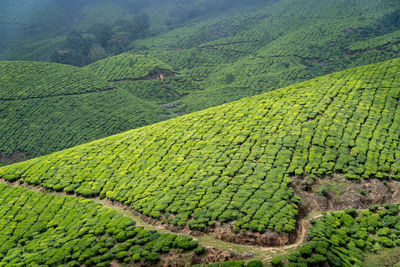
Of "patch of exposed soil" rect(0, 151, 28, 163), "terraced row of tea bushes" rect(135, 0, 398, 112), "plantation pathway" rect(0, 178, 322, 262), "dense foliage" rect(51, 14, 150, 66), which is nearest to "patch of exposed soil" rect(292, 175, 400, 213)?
"plantation pathway" rect(0, 178, 322, 262)

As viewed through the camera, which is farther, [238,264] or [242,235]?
[242,235]

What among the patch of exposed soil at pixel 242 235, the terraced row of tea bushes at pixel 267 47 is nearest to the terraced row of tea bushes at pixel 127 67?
the terraced row of tea bushes at pixel 267 47

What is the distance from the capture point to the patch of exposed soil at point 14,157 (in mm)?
53106

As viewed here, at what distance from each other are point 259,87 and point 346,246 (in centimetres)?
6126

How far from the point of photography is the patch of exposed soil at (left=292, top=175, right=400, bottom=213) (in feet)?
86.6

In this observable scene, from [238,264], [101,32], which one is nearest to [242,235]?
[238,264]

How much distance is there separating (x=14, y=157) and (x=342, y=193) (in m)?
53.3

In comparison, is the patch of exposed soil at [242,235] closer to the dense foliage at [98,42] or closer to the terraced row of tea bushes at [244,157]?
the terraced row of tea bushes at [244,157]

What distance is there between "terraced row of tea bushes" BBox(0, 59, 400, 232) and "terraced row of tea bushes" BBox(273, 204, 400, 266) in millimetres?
2710

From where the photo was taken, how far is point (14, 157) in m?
53.8

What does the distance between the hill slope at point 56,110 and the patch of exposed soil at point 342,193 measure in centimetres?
4432

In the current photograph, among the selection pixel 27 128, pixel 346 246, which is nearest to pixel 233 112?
pixel 346 246

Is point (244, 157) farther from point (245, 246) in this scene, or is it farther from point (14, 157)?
point (14, 157)

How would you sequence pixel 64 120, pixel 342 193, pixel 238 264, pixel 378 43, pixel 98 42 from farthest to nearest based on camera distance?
pixel 98 42 < pixel 378 43 < pixel 64 120 < pixel 342 193 < pixel 238 264
